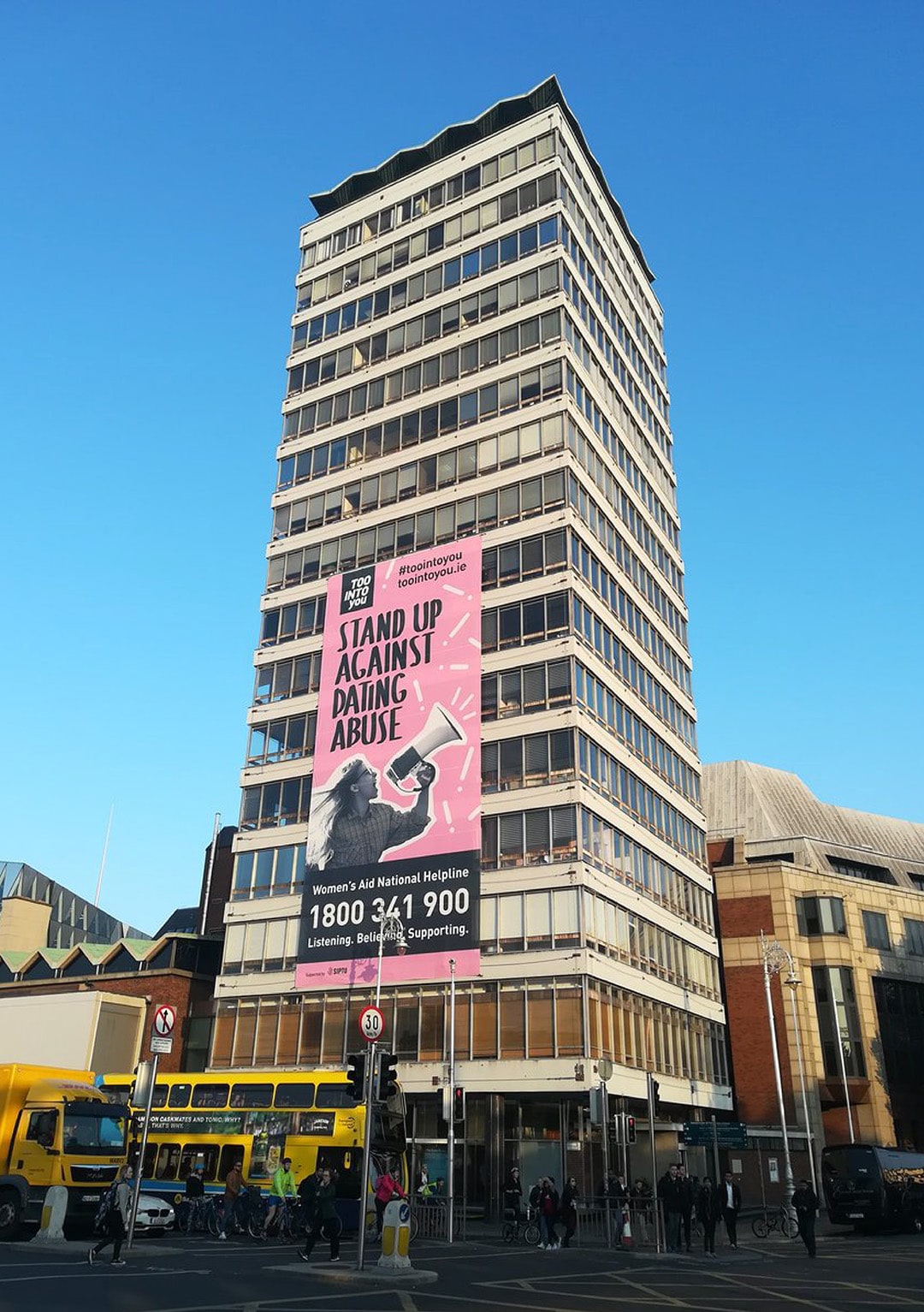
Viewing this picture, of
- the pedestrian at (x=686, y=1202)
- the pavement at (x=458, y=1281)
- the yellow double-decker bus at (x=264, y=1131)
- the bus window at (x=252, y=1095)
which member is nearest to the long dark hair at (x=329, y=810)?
the yellow double-decker bus at (x=264, y=1131)

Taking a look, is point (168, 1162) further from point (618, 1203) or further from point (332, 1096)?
point (618, 1203)

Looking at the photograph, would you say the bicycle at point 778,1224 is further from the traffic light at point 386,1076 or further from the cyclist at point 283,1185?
the traffic light at point 386,1076

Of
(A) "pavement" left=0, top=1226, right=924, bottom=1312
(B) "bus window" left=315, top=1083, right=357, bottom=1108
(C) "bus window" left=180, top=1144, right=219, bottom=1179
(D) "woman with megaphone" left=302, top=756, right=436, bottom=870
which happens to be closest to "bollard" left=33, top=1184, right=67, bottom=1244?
(A) "pavement" left=0, top=1226, right=924, bottom=1312

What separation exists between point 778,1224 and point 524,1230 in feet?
42.6

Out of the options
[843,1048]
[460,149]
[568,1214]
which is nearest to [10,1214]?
[568,1214]

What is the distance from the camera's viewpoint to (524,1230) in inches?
1275

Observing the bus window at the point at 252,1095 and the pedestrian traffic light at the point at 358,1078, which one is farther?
the bus window at the point at 252,1095

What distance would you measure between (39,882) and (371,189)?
69.6m

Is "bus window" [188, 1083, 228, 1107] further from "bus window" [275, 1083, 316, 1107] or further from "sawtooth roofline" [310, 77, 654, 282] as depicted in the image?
"sawtooth roofline" [310, 77, 654, 282]

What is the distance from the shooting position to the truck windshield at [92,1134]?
26.2 meters

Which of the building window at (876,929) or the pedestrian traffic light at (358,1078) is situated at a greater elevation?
the building window at (876,929)

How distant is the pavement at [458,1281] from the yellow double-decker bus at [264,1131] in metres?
2.74

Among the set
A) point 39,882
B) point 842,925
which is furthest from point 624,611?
point 39,882

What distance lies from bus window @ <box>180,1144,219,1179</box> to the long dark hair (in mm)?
16749
